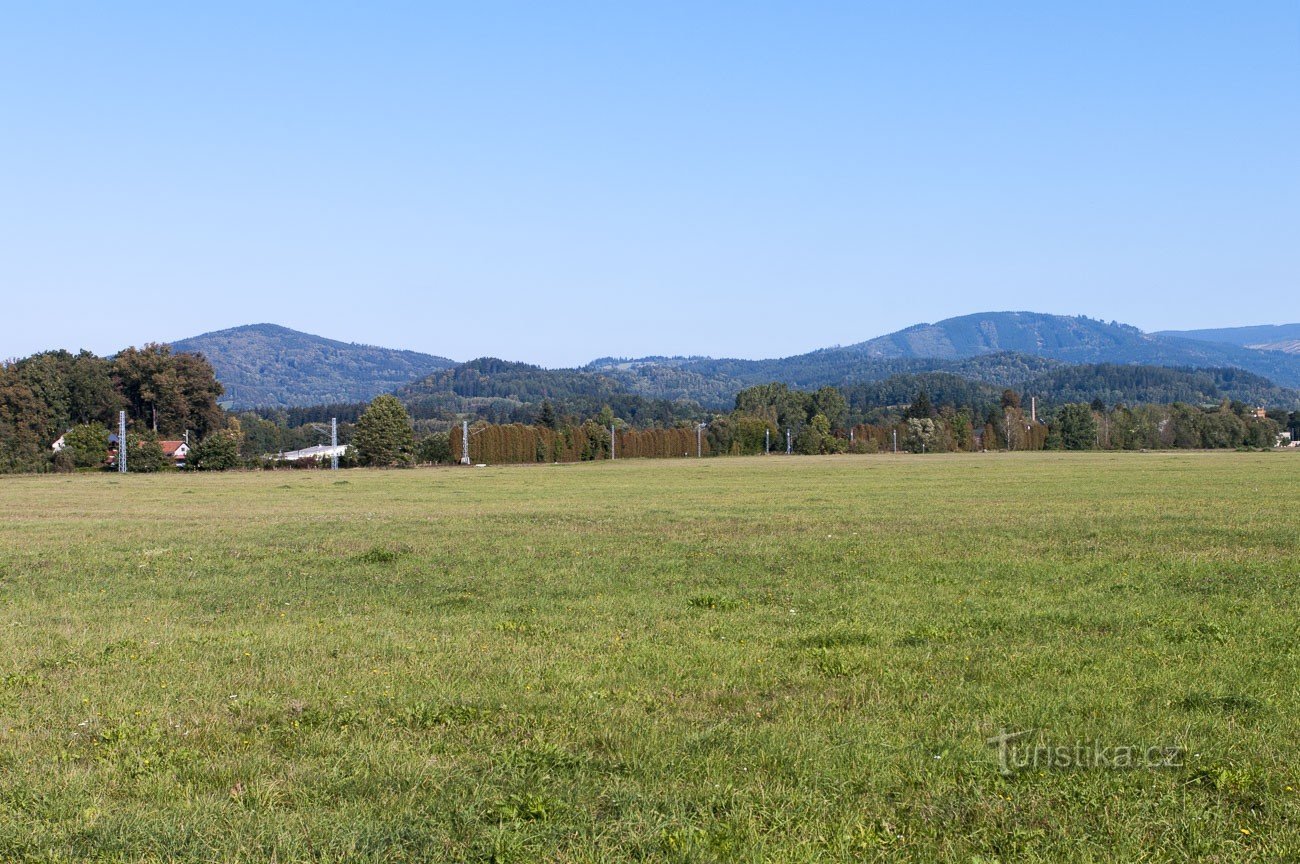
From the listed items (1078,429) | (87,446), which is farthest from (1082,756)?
(1078,429)

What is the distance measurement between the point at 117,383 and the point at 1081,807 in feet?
409

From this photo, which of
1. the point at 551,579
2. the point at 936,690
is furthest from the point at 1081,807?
the point at 551,579

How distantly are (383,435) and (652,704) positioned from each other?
361 ft

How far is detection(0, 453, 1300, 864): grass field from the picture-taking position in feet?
19.8

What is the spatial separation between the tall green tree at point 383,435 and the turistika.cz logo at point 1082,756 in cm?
11040

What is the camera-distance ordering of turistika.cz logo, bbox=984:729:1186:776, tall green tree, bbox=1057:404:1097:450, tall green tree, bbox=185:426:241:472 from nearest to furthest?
turistika.cz logo, bbox=984:729:1186:776 → tall green tree, bbox=185:426:241:472 → tall green tree, bbox=1057:404:1097:450

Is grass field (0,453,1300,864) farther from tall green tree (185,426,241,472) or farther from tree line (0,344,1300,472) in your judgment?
tree line (0,344,1300,472)

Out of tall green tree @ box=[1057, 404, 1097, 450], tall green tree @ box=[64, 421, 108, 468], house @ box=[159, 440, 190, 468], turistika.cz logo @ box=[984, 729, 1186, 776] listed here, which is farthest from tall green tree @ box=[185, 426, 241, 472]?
tall green tree @ box=[1057, 404, 1097, 450]

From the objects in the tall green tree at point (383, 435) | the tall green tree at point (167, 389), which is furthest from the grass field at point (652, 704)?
the tall green tree at point (167, 389)

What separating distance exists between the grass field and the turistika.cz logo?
0.28 feet

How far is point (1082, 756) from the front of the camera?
7.21 metres

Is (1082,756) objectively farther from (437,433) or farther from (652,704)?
(437,433)

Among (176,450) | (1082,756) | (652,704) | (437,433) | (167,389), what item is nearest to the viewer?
(1082,756)

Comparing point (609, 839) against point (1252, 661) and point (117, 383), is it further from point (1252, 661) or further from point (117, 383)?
point (117, 383)
